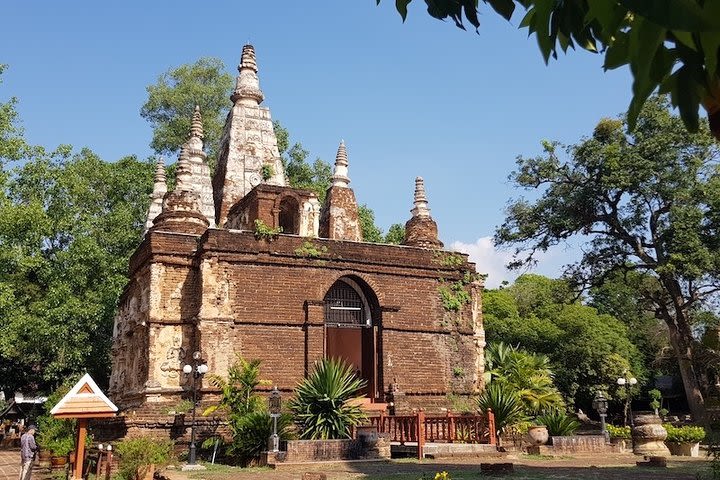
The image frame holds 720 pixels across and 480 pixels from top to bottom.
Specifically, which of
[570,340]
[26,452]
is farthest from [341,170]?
[570,340]

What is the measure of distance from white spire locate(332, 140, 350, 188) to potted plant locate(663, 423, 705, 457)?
1155cm

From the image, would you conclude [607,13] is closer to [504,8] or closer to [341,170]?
[504,8]

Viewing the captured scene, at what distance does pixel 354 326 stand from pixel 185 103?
73.0 ft

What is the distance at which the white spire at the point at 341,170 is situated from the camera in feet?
72.5

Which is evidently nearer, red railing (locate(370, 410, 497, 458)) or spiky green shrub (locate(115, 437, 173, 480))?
spiky green shrub (locate(115, 437, 173, 480))

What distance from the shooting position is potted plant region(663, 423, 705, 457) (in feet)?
57.6

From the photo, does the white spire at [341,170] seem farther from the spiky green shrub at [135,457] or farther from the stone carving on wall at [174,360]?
the spiky green shrub at [135,457]

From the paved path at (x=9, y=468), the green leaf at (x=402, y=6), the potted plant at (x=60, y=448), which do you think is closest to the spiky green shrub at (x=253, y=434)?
the potted plant at (x=60, y=448)

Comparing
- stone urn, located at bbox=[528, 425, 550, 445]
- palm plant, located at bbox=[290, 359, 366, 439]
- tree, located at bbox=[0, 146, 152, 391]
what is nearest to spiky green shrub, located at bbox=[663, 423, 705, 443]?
stone urn, located at bbox=[528, 425, 550, 445]

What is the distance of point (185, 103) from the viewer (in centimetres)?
3731

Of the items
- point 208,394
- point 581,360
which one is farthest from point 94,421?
point 581,360

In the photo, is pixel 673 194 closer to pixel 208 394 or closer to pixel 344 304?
pixel 344 304

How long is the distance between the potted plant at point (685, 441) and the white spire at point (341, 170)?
11545mm

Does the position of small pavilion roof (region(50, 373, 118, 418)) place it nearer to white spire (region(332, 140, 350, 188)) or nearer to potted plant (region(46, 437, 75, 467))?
potted plant (region(46, 437, 75, 467))
